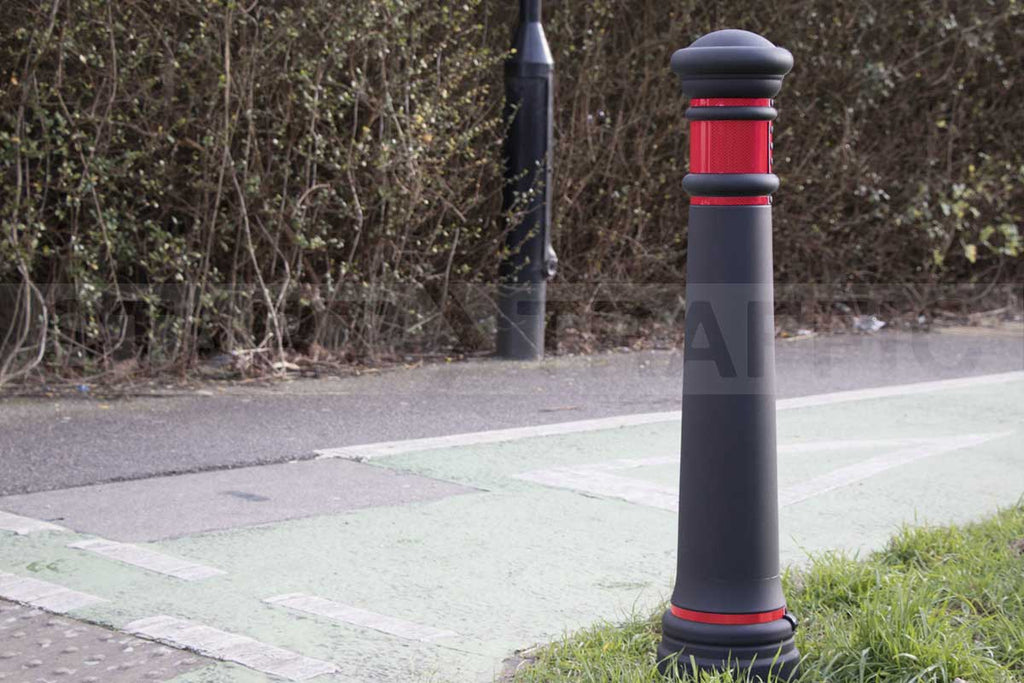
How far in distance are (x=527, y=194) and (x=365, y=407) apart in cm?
223

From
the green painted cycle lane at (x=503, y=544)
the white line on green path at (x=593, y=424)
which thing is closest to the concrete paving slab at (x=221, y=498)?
the green painted cycle lane at (x=503, y=544)

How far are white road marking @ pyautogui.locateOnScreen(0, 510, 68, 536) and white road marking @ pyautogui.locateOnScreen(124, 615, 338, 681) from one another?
103 centimetres

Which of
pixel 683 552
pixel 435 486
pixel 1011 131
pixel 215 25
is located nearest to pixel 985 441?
pixel 435 486

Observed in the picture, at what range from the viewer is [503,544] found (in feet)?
14.5

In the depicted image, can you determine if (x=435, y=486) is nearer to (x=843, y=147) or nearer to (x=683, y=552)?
(x=683, y=552)

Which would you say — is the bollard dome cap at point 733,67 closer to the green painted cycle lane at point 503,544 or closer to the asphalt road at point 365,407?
the green painted cycle lane at point 503,544

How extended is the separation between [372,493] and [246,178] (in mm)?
2915

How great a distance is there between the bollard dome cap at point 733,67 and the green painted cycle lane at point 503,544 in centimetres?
144

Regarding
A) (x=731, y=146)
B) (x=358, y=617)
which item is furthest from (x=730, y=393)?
(x=358, y=617)

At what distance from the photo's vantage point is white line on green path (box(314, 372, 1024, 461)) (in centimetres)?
583

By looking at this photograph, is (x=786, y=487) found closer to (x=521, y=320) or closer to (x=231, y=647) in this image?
(x=231, y=647)

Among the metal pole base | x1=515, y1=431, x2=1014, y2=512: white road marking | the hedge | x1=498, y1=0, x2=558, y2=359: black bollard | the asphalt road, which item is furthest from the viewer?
Answer: the metal pole base

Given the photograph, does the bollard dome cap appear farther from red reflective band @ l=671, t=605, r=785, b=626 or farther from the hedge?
the hedge

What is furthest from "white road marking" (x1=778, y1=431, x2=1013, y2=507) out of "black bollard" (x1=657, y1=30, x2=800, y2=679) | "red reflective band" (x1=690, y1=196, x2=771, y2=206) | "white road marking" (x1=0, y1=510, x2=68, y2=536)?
"white road marking" (x1=0, y1=510, x2=68, y2=536)
